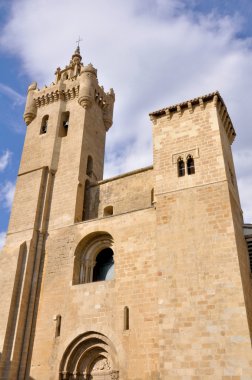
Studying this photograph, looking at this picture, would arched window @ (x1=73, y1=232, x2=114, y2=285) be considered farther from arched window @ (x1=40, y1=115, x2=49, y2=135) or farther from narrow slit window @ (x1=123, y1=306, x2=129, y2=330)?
arched window @ (x1=40, y1=115, x2=49, y2=135)

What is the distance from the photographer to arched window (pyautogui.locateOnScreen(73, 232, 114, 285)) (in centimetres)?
1417

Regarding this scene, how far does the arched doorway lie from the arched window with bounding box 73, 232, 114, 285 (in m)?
2.22

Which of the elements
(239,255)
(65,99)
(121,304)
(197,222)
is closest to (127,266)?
(121,304)

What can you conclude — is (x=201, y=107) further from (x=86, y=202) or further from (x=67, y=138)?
(x=67, y=138)

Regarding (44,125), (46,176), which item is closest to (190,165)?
(46,176)

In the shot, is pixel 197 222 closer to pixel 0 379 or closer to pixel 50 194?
pixel 50 194

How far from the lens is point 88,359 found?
1264cm

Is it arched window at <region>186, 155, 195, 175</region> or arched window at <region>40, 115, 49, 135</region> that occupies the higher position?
arched window at <region>40, 115, 49, 135</region>

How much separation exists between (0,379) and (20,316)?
201 centimetres

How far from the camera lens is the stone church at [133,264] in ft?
34.4

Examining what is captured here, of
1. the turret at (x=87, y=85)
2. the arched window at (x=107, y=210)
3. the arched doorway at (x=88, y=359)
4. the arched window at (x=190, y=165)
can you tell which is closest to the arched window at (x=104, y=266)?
the arched window at (x=107, y=210)

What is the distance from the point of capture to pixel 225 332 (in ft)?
32.7

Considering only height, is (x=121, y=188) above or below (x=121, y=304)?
above

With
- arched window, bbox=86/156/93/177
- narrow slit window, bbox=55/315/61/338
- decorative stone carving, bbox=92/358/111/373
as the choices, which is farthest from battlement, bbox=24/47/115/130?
decorative stone carving, bbox=92/358/111/373
